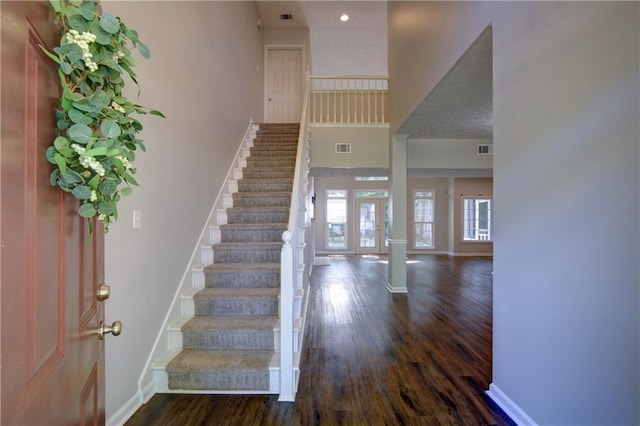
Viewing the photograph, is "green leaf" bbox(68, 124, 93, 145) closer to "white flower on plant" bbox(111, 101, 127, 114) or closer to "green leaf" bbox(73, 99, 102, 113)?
"green leaf" bbox(73, 99, 102, 113)

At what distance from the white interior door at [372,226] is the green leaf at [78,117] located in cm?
1040

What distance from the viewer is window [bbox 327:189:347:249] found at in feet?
35.7

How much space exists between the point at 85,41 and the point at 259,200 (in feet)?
10.0

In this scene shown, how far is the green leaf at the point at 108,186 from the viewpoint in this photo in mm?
810

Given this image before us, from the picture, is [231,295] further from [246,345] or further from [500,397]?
[500,397]

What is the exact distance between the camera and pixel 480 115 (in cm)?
393

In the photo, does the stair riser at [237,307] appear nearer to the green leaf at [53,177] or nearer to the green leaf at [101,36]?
the green leaf at [53,177]

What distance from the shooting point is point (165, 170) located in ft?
7.57

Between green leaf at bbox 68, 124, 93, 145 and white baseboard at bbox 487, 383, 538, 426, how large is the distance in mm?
2491

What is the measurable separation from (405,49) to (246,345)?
170 inches

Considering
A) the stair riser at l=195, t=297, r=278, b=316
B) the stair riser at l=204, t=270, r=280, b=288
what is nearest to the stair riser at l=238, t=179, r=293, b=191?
the stair riser at l=204, t=270, r=280, b=288

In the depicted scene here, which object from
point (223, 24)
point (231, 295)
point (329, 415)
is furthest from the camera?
point (223, 24)

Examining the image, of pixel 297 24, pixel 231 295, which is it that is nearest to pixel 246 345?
pixel 231 295

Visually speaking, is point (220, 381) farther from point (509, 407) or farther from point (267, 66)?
point (267, 66)
